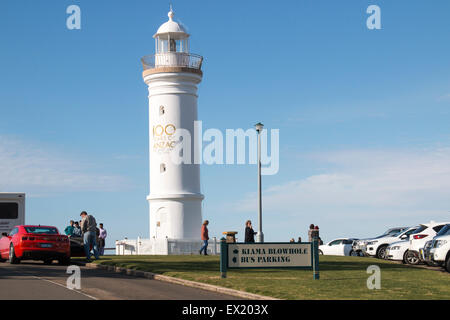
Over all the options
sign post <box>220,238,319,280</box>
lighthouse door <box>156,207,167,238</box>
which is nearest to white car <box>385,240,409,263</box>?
sign post <box>220,238,319,280</box>

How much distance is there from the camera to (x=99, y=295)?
14.5 m

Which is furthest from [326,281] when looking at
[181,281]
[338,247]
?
[338,247]

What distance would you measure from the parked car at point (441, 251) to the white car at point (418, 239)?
3861 millimetres

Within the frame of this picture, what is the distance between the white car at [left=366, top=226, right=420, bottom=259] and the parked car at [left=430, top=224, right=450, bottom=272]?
974 centimetres

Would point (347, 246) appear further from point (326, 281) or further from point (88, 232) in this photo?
point (326, 281)

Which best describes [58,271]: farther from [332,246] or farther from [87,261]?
[332,246]

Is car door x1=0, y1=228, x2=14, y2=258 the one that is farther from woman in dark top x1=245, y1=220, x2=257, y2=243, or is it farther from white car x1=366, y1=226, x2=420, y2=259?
white car x1=366, y1=226, x2=420, y2=259

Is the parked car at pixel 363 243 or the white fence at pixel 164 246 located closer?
the parked car at pixel 363 243

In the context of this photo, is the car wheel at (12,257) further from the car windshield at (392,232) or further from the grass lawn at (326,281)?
the car windshield at (392,232)

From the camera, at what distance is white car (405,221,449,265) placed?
85.6 feet

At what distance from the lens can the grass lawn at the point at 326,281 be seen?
48.3ft

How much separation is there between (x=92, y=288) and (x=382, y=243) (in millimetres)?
19110

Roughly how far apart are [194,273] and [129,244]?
2159cm

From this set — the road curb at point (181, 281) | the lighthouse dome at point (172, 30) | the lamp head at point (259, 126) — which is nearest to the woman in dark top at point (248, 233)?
the lamp head at point (259, 126)
